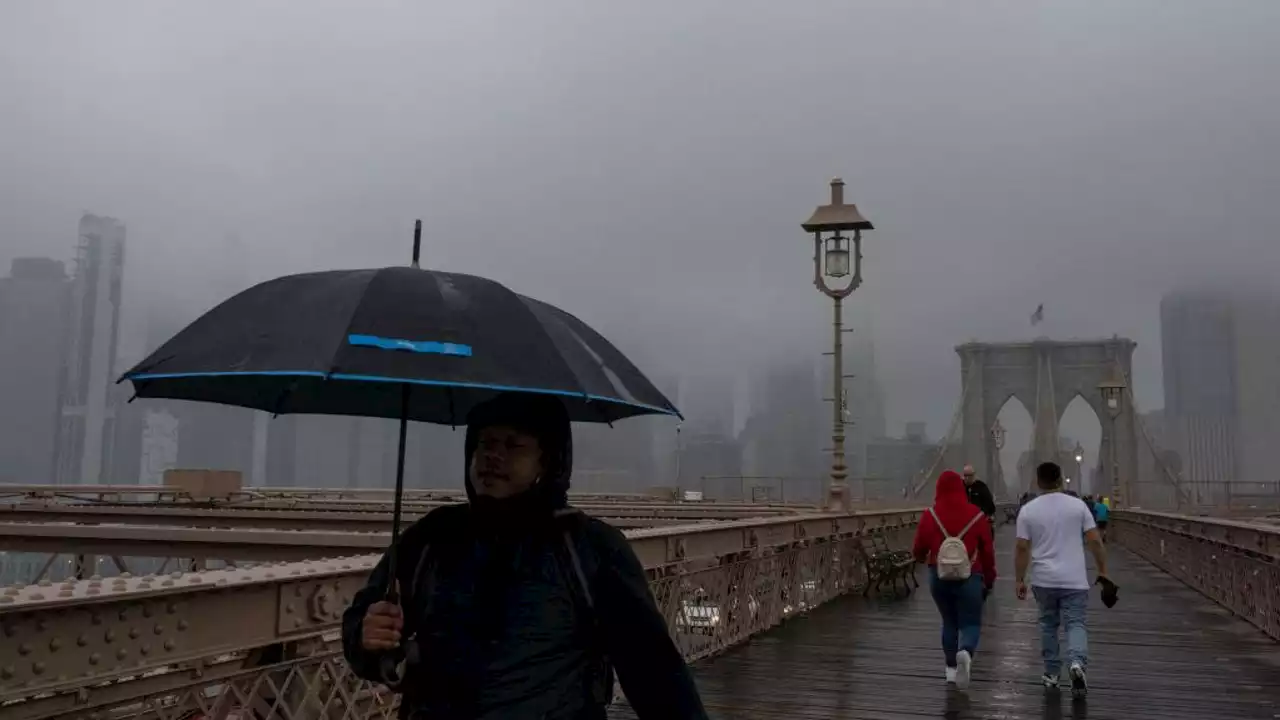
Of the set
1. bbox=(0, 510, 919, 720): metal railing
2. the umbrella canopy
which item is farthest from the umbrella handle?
bbox=(0, 510, 919, 720): metal railing

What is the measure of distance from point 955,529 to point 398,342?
5786 mm

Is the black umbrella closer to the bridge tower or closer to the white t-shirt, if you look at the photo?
the white t-shirt

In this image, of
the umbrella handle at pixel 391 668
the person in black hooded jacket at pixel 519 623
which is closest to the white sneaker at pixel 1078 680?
the person in black hooded jacket at pixel 519 623

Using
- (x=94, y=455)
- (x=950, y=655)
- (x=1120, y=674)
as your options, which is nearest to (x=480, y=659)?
(x=950, y=655)

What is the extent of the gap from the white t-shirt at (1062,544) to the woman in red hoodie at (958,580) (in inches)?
13.8

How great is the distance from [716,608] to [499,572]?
660cm

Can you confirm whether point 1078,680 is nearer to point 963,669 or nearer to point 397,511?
point 963,669

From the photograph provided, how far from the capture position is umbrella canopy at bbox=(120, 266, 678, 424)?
8.27 ft

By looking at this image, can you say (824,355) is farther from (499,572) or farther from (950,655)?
(499,572)

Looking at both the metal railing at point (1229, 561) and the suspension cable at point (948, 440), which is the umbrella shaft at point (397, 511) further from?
the suspension cable at point (948, 440)

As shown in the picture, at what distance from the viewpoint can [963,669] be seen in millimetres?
7391

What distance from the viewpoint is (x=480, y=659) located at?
226 centimetres

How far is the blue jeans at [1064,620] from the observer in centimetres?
723

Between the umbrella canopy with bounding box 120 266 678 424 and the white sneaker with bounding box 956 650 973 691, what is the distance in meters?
5.16
